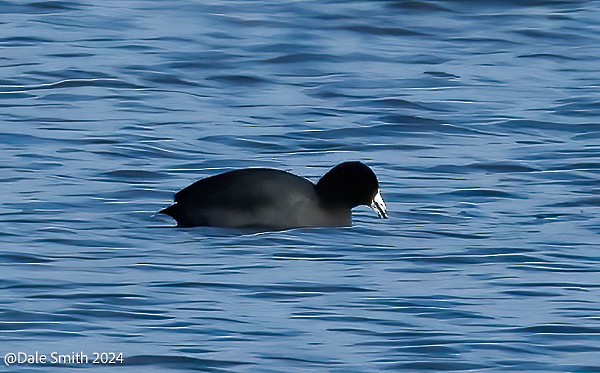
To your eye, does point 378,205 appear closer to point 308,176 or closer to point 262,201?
point 262,201

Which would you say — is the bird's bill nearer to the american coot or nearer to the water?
the water

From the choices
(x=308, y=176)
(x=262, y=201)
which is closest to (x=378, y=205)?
(x=262, y=201)

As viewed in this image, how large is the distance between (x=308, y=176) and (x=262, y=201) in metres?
2.08

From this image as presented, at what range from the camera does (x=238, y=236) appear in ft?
45.3

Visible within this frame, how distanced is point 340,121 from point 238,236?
4.55m

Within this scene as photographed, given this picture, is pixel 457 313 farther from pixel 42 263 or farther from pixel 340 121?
pixel 340 121

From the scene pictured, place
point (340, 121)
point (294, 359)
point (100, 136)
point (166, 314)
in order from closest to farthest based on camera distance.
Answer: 1. point (294, 359)
2. point (166, 314)
3. point (100, 136)
4. point (340, 121)

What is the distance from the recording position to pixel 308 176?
52.5 feet

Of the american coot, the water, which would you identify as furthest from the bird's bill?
the american coot

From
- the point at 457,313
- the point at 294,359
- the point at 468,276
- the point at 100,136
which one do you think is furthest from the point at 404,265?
the point at 100,136

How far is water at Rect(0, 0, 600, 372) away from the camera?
11031 millimetres

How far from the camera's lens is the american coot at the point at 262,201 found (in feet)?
45.7

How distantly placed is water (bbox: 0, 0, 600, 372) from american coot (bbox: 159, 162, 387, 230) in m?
0.13

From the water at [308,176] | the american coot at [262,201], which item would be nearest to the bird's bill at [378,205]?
the water at [308,176]
